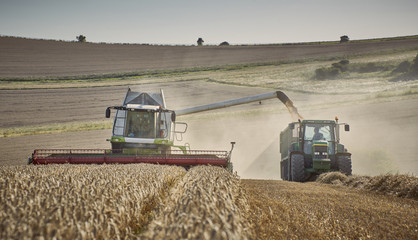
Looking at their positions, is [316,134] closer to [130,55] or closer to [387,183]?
[387,183]

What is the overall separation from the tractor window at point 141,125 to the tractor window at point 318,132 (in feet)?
20.2

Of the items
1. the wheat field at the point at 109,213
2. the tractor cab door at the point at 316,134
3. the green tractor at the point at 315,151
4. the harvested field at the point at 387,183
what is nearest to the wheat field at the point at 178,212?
the wheat field at the point at 109,213

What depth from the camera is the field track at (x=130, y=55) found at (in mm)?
54250

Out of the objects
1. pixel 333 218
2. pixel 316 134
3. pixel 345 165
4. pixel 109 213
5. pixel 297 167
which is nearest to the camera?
pixel 109 213

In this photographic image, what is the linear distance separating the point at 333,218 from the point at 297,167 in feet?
28.6

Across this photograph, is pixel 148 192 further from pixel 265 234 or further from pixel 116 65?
pixel 116 65

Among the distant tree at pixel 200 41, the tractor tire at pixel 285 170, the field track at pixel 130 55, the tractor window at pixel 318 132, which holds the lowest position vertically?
the tractor tire at pixel 285 170

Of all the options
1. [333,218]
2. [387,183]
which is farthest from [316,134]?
[333,218]

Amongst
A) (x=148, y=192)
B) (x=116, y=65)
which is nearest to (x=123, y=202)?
(x=148, y=192)

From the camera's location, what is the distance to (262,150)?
25.5 m

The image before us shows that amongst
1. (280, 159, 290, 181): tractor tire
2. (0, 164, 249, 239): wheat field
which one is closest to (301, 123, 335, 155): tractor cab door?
(280, 159, 290, 181): tractor tire

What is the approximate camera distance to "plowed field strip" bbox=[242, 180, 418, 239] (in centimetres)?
651

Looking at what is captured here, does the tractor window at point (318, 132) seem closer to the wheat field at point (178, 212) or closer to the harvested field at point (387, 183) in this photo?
the harvested field at point (387, 183)

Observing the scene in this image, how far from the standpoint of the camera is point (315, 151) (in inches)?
639
